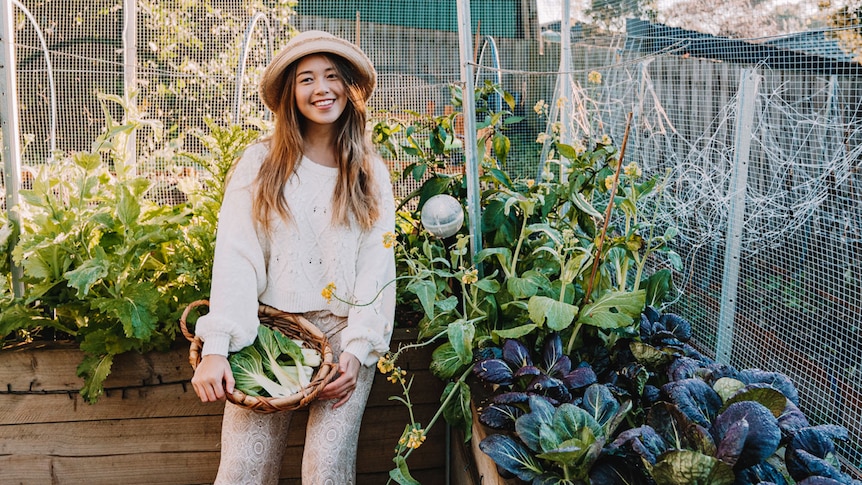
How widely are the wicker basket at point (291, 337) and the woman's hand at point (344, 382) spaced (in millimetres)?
24

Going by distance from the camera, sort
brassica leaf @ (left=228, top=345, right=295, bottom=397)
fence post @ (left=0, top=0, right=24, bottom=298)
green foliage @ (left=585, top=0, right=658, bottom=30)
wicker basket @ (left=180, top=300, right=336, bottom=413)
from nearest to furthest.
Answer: wicker basket @ (left=180, top=300, right=336, bottom=413) → brassica leaf @ (left=228, top=345, right=295, bottom=397) → fence post @ (left=0, top=0, right=24, bottom=298) → green foliage @ (left=585, top=0, right=658, bottom=30)

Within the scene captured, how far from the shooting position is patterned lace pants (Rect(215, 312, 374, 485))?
1.60 metres

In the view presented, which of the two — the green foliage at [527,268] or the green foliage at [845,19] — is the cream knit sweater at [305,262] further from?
the green foliage at [845,19]

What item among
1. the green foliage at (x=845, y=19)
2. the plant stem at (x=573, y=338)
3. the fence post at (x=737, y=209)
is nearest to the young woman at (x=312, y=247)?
the plant stem at (x=573, y=338)

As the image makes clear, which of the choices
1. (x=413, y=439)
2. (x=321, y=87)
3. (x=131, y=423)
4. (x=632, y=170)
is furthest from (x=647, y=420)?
(x=131, y=423)

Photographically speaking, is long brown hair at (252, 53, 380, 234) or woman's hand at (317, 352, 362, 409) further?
long brown hair at (252, 53, 380, 234)

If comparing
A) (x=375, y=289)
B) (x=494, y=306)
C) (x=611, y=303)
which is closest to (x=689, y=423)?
(x=611, y=303)

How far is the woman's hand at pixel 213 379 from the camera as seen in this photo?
1517 mm

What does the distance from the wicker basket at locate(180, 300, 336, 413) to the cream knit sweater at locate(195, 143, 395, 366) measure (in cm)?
4

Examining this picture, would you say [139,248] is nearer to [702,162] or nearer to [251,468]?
[251,468]

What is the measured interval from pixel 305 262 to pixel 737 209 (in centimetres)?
135

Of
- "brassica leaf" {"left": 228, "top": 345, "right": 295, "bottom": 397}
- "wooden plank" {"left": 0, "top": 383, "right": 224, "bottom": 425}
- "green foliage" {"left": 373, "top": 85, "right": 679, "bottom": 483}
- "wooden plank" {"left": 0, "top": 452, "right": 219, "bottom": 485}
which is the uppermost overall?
"green foliage" {"left": 373, "top": 85, "right": 679, "bottom": 483}

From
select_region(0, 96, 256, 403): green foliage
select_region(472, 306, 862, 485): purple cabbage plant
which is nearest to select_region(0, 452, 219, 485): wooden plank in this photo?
select_region(0, 96, 256, 403): green foliage

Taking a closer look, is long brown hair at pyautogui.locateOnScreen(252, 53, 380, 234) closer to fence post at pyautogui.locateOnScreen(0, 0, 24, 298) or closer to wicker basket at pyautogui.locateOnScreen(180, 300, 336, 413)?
wicker basket at pyautogui.locateOnScreen(180, 300, 336, 413)
